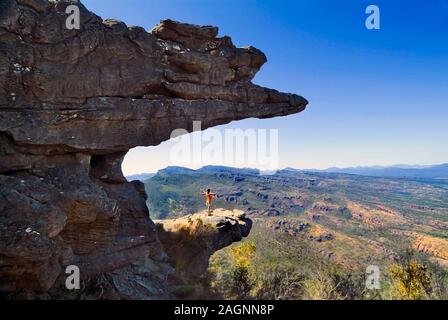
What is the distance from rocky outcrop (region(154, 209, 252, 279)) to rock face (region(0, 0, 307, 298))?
10.8 feet

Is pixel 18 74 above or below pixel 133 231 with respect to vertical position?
above

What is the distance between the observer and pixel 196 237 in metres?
26.9

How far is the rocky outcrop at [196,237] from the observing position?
976 inches

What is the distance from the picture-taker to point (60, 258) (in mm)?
15891

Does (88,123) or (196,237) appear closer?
(88,123)

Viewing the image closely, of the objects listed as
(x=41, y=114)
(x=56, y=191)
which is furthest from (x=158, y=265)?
(x=41, y=114)

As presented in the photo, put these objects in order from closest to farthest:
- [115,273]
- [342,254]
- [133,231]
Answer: [115,273], [133,231], [342,254]

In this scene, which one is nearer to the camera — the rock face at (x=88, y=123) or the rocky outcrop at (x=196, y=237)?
the rock face at (x=88, y=123)

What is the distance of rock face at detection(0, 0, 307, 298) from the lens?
49.9 feet

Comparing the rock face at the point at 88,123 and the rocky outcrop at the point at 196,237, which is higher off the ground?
the rock face at the point at 88,123

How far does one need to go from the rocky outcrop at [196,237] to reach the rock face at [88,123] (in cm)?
329

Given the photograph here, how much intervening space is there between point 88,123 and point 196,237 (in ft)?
43.1
